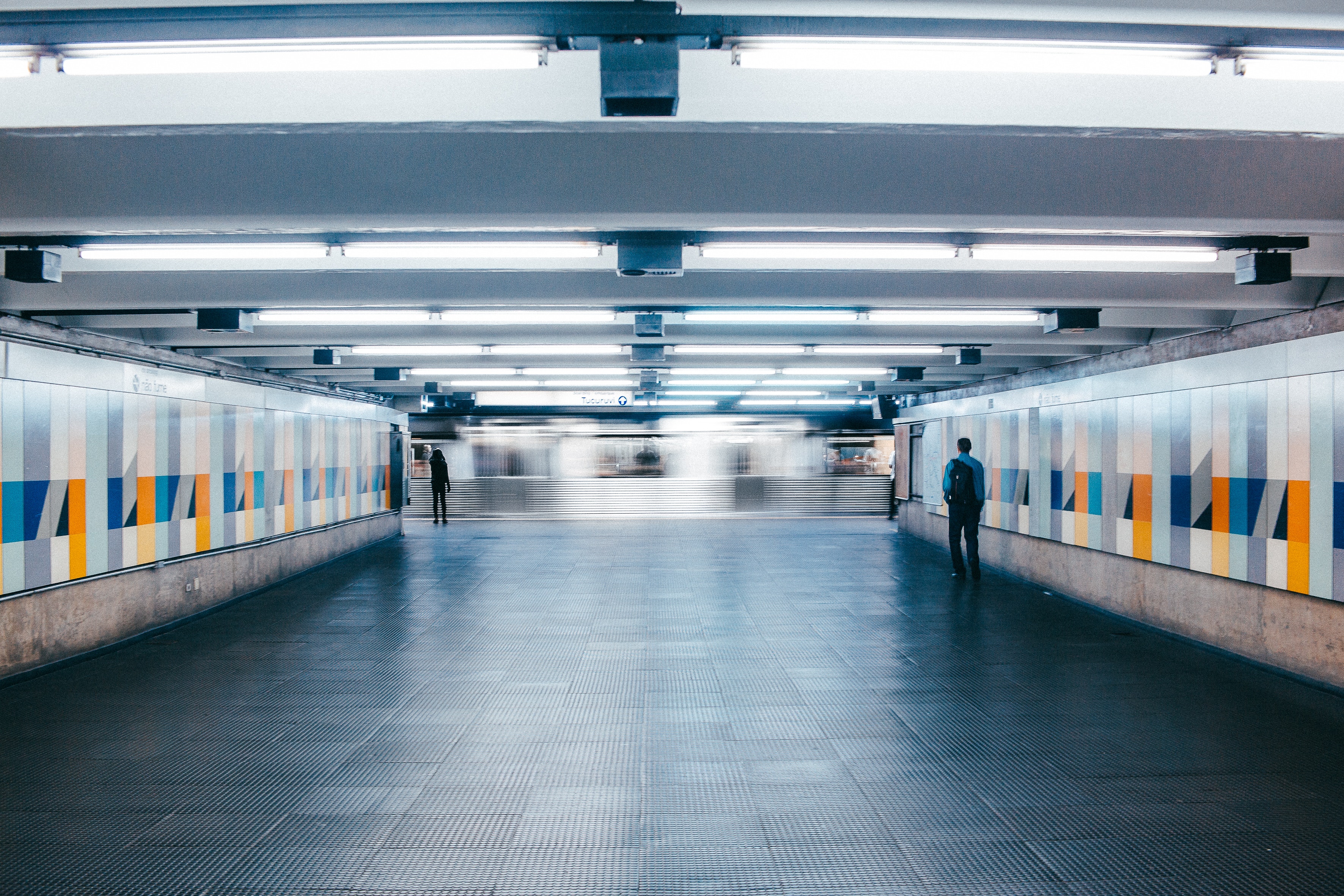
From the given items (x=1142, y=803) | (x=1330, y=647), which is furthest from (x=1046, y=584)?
(x=1142, y=803)

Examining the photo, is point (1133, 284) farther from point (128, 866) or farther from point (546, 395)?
point (546, 395)

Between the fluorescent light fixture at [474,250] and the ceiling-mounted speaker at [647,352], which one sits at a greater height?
the fluorescent light fixture at [474,250]

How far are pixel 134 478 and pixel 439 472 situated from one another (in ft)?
36.6

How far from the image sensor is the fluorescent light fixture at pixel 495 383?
12398 mm

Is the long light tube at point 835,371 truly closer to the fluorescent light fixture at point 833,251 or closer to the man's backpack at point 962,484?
the man's backpack at point 962,484

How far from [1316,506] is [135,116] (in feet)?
24.6

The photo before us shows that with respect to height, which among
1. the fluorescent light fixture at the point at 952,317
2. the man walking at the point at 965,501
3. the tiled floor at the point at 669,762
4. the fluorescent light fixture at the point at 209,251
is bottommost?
the tiled floor at the point at 669,762

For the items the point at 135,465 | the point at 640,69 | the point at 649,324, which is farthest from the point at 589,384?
the point at 640,69

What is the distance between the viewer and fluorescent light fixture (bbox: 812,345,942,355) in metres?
8.37

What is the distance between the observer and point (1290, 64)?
7.18 ft

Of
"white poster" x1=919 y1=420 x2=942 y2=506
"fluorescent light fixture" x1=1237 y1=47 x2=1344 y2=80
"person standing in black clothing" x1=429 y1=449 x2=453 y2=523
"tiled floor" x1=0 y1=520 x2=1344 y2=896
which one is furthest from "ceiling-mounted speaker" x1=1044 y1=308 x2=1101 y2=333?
"person standing in black clothing" x1=429 y1=449 x2=453 y2=523

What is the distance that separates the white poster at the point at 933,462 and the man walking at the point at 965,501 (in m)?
3.67

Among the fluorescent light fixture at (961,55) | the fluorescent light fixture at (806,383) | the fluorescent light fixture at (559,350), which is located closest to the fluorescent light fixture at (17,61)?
the fluorescent light fixture at (961,55)

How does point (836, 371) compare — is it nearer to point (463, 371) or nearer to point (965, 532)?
point (965, 532)
